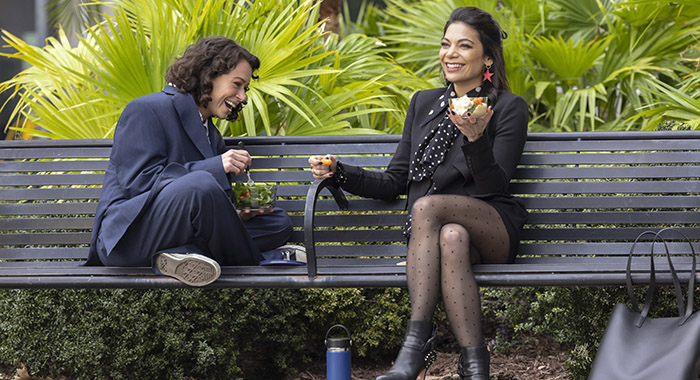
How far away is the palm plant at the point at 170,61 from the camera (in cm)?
457

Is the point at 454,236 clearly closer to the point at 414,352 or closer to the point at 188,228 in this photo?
the point at 414,352

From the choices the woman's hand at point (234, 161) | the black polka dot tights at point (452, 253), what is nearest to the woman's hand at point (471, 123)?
the black polka dot tights at point (452, 253)

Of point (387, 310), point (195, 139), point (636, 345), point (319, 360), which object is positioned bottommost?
point (319, 360)

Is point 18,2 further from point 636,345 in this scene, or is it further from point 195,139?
point 636,345

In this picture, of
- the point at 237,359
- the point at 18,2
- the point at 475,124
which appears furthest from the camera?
the point at 18,2

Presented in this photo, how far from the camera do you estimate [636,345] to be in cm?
287

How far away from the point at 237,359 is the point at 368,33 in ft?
13.6

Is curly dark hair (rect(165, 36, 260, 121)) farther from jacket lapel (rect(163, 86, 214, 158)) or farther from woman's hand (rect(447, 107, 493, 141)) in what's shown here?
woman's hand (rect(447, 107, 493, 141))

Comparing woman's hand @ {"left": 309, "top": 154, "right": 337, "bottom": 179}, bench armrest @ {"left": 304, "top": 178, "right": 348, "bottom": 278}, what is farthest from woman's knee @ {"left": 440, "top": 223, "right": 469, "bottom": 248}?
woman's hand @ {"left": 309, "top": 154, "right": 337, "bottom": 179}

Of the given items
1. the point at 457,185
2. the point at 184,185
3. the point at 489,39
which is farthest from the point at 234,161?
the point at 489,39

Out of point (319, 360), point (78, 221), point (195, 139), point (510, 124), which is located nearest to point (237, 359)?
point (319, 360)

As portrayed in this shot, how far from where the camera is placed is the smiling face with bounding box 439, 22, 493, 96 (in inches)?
145

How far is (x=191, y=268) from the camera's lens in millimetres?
3277

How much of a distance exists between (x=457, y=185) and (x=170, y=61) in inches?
74.6
